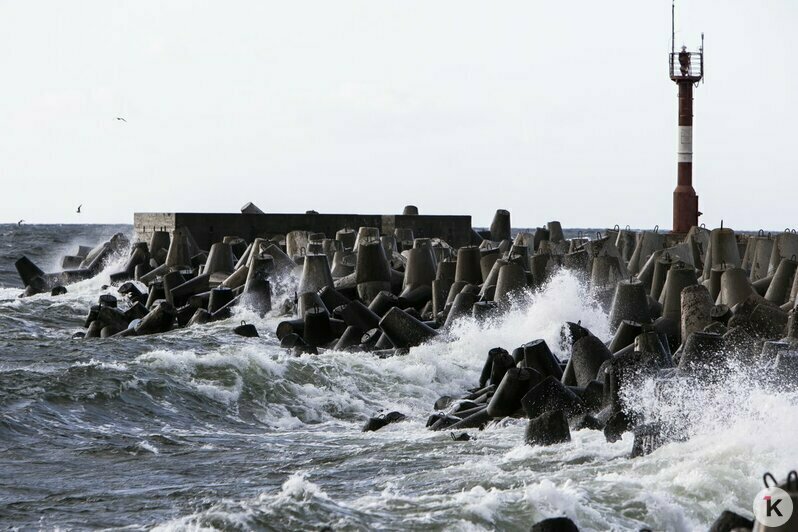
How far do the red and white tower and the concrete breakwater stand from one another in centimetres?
477

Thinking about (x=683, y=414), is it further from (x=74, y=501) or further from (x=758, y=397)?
(x=74, y=501)

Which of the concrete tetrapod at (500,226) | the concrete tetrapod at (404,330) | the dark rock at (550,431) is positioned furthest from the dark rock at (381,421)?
the concrete tetrapod at (500,226)

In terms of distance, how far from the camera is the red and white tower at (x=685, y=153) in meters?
26.7

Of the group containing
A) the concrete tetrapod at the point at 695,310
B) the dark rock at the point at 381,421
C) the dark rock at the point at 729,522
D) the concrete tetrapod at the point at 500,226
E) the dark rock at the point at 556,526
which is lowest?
the dark rock at the point at 381,421

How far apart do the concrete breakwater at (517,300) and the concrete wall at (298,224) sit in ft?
10.4

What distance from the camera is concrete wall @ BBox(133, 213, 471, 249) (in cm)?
2644

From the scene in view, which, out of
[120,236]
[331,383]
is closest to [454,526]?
[331,383]

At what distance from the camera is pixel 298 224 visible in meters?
26.9

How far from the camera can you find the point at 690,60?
27.1m

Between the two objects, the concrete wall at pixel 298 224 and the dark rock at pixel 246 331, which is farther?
the concrete wall at pixel 298 224

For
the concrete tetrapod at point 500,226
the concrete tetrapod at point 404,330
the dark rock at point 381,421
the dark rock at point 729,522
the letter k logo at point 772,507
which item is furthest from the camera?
the concrete tetrapod at point 500,226

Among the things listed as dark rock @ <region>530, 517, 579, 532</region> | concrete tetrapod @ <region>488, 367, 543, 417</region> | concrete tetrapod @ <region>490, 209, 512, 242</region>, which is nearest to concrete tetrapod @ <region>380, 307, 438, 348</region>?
concrete tetrapod @ <region>488, 367, 543, 417</region>

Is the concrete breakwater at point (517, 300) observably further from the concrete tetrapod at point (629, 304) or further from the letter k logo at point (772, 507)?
the letter k logo at point (772, 507)

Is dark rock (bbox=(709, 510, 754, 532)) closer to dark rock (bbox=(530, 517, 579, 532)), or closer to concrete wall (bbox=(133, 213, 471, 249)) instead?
dark rock (bbox=(530, 517, 579, 532))
